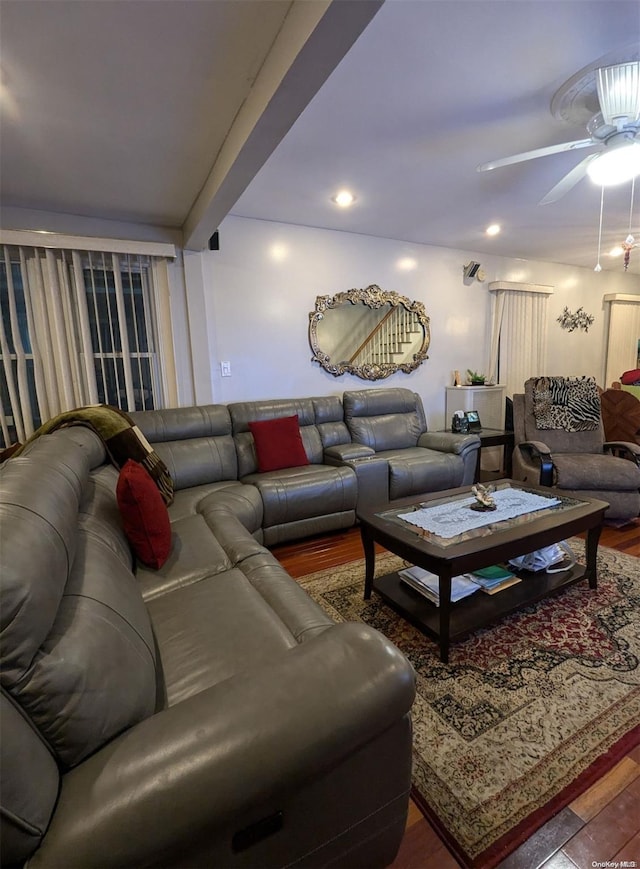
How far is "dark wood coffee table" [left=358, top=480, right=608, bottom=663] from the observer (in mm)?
1615

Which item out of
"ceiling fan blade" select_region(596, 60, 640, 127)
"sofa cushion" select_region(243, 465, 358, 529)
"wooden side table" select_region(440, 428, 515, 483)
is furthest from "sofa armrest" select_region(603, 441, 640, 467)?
"ceiling fan blade" select_region(596, 60, 640, 127)

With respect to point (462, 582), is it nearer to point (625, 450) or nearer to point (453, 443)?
point (453, 443)

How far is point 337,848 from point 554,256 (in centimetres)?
566

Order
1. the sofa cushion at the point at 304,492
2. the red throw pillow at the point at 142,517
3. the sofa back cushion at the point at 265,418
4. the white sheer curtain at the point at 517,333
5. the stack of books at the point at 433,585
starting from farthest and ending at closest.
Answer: the white sheer curtain at the point at 517,333 < the sofa back cushion at the point at 265,418 < the sofa cushion at the point at 304,492 < the stack of books at the point at 433,585 < the red throw pillow at the point at 142,517

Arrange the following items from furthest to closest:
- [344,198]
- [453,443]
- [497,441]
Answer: [497,441]
[453,443]
[344,198]

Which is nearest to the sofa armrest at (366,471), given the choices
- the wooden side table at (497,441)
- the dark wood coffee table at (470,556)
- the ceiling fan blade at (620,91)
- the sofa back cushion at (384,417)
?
the sofa back cushion at (384,417)

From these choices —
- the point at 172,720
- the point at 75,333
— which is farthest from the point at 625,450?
the point at 75,333

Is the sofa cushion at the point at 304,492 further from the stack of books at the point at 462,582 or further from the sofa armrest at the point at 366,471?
the stack of books at the point at 462,582

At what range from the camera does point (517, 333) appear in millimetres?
4809

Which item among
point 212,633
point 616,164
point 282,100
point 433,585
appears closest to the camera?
point 212,633

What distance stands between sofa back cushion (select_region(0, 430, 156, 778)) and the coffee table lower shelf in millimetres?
1166

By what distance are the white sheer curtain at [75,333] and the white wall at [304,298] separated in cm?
40

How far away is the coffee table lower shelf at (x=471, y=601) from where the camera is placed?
5.59ft

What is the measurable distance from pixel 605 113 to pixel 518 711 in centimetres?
244
